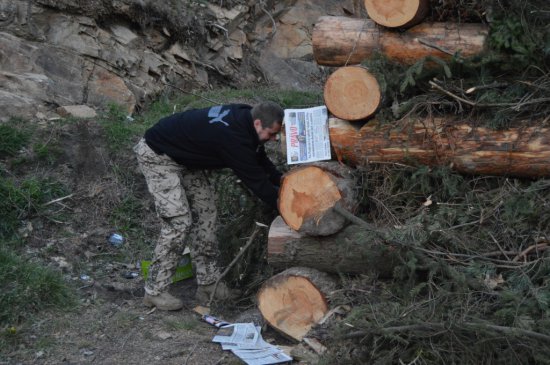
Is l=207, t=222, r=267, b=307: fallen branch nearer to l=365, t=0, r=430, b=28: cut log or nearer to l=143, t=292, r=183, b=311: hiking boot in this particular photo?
l=143, t=292, r=183, b=311: hiking boot

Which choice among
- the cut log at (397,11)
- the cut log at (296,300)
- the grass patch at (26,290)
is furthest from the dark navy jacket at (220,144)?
the grass patch at (26,290)

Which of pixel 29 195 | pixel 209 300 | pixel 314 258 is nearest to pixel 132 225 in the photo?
pixel 29 195

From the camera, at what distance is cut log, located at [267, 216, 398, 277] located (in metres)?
4.93

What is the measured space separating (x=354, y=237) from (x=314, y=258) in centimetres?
37

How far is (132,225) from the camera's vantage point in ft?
24.2

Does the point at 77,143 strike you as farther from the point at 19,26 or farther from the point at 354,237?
the point at 354,237

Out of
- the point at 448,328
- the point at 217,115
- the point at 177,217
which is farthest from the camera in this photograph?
the point at 177,217

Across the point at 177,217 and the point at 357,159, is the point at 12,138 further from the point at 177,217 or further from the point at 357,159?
the point at 357,159

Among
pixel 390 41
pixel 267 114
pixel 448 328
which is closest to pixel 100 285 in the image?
pixel 267 114

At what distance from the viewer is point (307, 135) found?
18.2ft

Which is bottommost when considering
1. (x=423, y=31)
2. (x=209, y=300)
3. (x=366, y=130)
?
(x=209, y=300)

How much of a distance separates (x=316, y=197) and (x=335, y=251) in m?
0.40

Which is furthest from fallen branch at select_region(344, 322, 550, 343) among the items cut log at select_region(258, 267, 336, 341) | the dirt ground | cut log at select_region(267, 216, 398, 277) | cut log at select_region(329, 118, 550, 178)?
cut log at select_region(329, 118, 550, 178)

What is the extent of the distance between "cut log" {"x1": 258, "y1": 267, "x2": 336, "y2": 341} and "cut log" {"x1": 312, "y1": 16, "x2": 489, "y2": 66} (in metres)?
1.70
